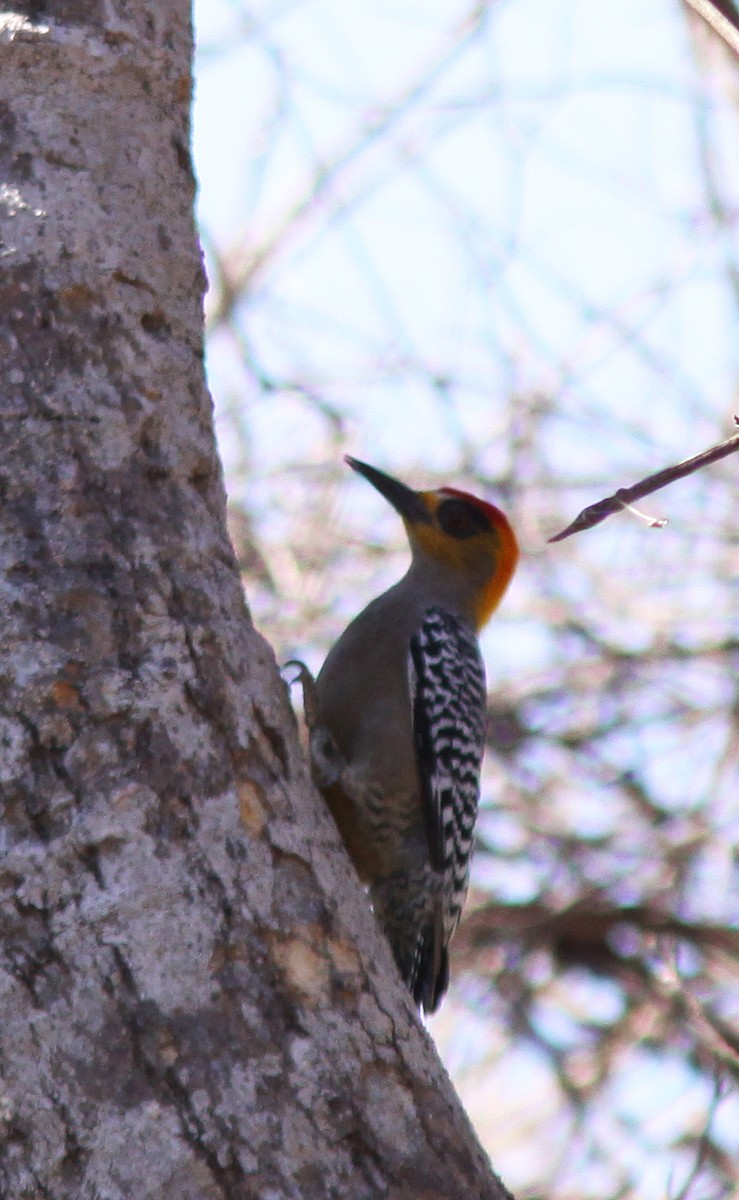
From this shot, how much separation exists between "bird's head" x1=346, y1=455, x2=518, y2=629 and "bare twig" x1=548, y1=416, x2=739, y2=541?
2.83 m

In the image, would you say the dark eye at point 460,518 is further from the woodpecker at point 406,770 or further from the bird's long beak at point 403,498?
the woodpecker at point 406,770

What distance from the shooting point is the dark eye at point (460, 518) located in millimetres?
5777

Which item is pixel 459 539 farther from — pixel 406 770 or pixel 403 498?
pixel 406 770

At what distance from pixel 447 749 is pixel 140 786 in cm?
219

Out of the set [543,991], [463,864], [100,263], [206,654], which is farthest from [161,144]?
[543,991]

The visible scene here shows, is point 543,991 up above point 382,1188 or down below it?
above

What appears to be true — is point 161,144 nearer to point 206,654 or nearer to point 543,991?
point 206,654

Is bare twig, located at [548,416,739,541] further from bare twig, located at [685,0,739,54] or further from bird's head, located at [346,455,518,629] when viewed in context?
bird's head, located at [346,455,518,629]

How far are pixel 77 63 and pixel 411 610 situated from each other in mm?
2459

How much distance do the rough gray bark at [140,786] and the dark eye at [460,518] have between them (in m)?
2.57

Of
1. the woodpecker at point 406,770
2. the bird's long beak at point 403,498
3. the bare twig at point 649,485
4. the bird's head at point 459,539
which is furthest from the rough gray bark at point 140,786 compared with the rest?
the bird's head at point 459,539

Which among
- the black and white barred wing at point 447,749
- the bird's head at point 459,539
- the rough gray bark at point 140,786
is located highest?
the bird's head at point 459,539

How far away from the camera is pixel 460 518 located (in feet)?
19.1

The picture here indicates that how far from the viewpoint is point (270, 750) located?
294 cm
